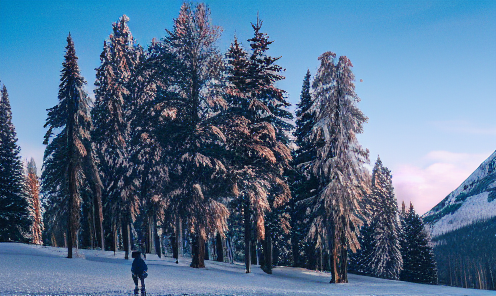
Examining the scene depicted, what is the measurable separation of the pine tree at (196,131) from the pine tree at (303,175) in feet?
20.1

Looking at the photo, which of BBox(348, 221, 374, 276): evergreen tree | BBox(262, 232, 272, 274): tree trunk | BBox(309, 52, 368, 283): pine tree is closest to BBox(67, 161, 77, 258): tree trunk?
BBox(262, 232, 272, 274): tree trunk

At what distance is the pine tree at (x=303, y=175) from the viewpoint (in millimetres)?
27612

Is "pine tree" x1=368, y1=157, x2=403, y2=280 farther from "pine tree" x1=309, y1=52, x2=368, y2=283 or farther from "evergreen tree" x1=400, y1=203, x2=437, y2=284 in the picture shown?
"pine tree" x1=309, y1=52, x2=368, y2=283

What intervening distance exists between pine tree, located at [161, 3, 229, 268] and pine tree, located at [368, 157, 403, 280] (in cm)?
2950

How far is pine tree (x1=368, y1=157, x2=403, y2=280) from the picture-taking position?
48.6 metres

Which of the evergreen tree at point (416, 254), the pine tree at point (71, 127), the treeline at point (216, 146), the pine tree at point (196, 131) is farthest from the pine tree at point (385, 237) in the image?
the pine tree at point (71, 127)

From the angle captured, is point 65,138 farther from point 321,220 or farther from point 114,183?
point 321,220

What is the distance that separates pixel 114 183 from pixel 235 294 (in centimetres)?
1769

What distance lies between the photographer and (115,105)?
3203cm

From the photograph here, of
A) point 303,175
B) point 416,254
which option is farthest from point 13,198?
point 416,254

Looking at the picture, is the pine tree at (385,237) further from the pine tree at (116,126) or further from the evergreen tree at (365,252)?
the pine tree at (116,126)

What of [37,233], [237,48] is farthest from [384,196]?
[37,233]

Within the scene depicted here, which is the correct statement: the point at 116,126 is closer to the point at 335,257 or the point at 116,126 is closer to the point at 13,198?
the point at 13,198

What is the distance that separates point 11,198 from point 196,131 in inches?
1015
